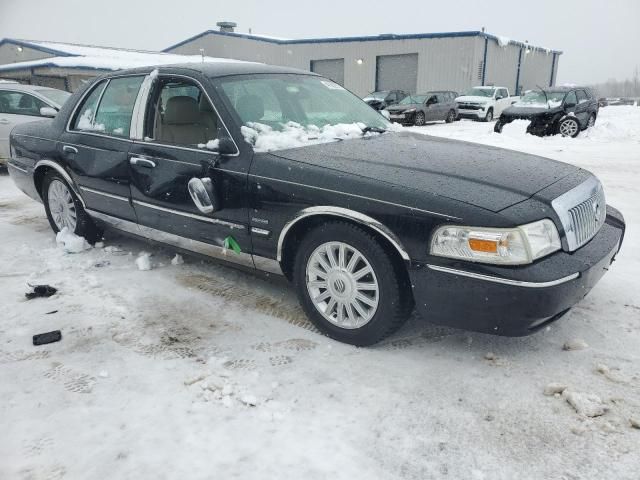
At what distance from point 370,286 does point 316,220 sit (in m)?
0.49


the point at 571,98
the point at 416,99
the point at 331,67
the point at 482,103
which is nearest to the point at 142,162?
the point at 571,98

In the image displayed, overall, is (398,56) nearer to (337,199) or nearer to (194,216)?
(194,216)

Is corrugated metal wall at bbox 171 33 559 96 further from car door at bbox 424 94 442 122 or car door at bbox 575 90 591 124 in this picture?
car door at bbox 575 90 591 124

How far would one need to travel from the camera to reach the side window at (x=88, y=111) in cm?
437

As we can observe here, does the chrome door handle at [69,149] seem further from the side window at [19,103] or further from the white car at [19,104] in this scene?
the side window at [19,103]

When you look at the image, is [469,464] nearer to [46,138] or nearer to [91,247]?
[91,247]

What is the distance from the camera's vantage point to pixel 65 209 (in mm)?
4816

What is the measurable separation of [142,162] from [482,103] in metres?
19.9

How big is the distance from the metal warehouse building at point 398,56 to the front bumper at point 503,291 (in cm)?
2800

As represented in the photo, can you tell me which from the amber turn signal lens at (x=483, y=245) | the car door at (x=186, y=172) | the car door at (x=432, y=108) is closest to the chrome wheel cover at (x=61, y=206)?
the car door at (x=186, y=172)

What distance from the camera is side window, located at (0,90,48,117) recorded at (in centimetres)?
881

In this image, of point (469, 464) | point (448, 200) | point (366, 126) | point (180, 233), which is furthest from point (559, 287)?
point (180, 233)

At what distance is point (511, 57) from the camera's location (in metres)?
32.5

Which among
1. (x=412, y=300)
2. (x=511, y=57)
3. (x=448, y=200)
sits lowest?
(x=412, y=300)
